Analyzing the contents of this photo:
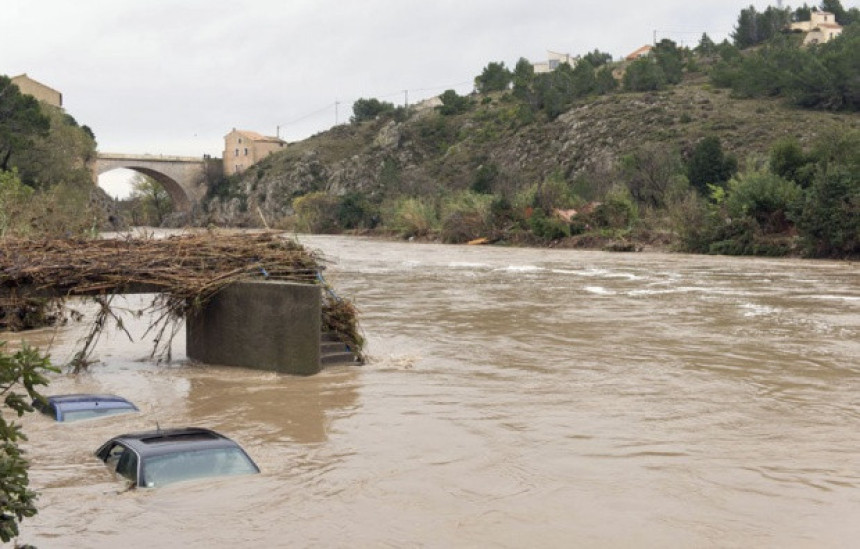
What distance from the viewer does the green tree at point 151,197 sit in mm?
133000

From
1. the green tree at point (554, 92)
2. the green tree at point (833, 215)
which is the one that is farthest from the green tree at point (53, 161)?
the green tree at point (554, 92)

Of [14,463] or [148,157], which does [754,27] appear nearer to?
[148,157]

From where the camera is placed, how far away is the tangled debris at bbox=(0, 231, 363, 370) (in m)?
14.1

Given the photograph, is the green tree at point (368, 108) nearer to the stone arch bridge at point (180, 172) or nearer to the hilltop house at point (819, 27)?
the stone arch bridge at point (180, 172)

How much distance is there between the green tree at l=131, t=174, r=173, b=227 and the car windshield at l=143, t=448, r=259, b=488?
5021 inches

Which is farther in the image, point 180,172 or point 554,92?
point 180,172

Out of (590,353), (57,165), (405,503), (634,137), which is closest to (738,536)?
(405,503)

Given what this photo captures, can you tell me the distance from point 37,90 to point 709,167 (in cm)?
6461

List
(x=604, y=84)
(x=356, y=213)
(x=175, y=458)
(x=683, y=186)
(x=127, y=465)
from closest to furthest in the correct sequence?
(x=175, y=458), (x=127, y=465), (x=683, y=186), (x=356, y=213), (x=604, y=84)

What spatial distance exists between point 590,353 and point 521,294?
10.7 meters

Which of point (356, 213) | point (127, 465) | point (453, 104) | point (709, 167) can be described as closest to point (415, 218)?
point (356, 213)

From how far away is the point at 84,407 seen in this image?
1175 centimetres

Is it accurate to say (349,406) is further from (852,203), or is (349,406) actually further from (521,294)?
(852,203)

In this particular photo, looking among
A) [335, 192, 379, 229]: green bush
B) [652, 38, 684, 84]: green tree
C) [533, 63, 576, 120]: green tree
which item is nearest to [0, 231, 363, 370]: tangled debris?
[335, 192, 379, 229]: green bush
